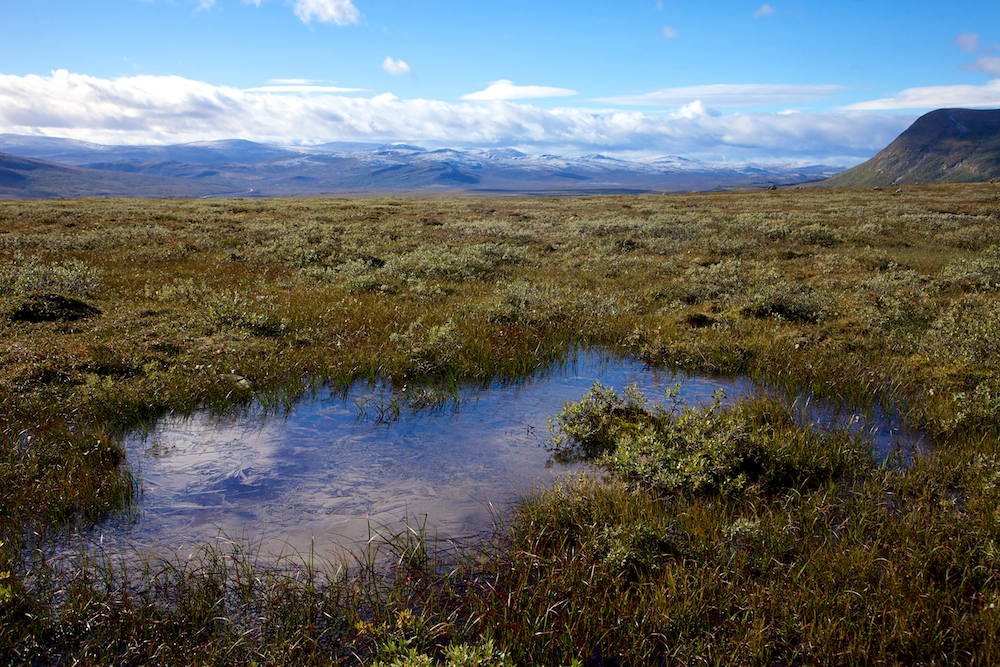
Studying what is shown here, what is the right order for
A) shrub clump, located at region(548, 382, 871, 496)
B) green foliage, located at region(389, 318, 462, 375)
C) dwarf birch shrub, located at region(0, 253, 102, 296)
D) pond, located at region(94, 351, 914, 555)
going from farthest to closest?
1. dwarf birch shrub, located at region(0, 253, 102, 296)
2. green foliage, located at region(389, 318, 462, 375)
3. shrub clump, located at region(548, 382, 871, 496)
4. pond, located at region(94, 351, 914, 555)

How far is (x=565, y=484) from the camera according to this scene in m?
6.30

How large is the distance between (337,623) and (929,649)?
4.39 meters

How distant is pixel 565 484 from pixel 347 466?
275 centimetres

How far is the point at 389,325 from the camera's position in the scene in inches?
491

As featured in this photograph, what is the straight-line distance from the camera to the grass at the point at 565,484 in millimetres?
4066

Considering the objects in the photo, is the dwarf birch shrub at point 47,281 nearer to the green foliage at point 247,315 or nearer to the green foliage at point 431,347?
the green foliage at point 247,315

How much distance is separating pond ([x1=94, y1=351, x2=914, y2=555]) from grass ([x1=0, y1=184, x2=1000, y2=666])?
1.15ft

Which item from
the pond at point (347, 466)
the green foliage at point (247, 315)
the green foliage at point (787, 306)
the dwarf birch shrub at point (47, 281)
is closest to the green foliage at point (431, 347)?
the pond at point (347, 466)

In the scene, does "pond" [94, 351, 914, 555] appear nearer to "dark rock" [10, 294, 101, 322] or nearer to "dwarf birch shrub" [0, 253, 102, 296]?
"dark rock" [10, 294, 101, 322]

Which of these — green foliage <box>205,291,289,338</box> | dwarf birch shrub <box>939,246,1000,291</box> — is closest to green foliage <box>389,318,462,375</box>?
green foliage <box>205,291,289,338</box>

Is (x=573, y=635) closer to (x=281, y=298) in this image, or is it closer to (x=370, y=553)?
(x=370, y=553)

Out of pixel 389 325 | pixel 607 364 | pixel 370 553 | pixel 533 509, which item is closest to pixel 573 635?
pixel 533 509

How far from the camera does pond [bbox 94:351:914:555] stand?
550 cm

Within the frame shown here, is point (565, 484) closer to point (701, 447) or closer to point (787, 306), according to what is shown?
point (701, 447)
